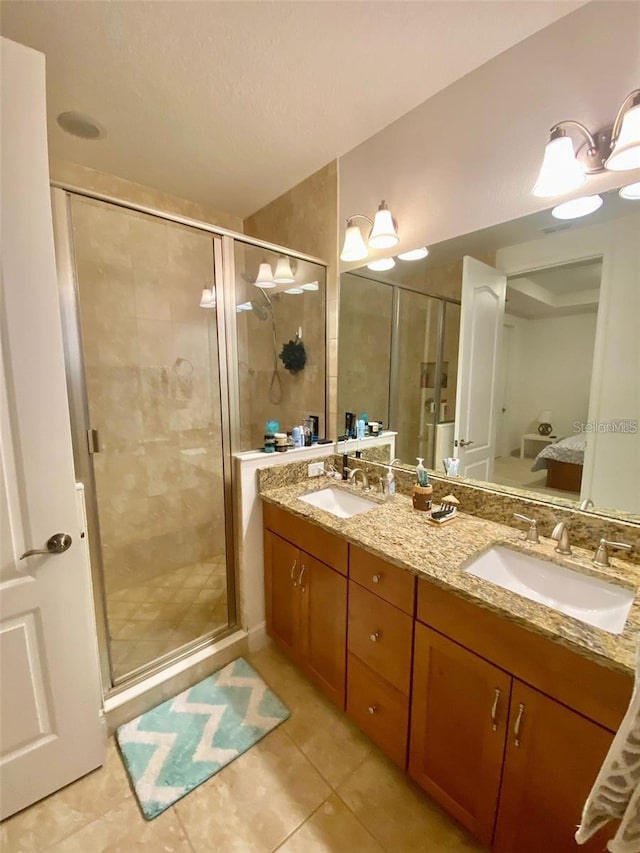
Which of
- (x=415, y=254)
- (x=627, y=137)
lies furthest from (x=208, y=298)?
(x=627, y=137)

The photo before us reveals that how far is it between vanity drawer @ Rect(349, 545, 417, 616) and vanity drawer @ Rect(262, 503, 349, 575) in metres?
0.05

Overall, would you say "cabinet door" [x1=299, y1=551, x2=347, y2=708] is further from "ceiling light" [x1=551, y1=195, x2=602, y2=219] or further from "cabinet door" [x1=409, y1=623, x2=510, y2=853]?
"ceiling light" [x1=551, y1=195, x2=602, y2=219]

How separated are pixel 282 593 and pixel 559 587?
1163 millimetres

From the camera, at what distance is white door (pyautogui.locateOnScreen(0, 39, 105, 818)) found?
0.98m

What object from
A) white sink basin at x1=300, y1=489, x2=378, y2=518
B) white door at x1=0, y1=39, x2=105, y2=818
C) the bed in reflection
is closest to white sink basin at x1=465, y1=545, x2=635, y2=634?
the bed in reflection

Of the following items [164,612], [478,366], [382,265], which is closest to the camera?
[478,366]

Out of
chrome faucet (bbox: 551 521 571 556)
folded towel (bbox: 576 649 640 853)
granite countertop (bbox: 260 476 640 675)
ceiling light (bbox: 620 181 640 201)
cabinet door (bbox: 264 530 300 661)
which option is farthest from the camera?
cabinet door (bbox: 264 530 300 661)

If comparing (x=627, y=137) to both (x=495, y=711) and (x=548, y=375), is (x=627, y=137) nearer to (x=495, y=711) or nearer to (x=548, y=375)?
(x=548, y=375)

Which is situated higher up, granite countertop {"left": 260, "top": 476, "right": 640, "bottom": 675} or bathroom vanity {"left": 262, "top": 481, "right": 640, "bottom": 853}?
granite countertop {"left": 260, "top": 476, "right": 640, "bottom": 675}

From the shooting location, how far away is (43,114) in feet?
3.26

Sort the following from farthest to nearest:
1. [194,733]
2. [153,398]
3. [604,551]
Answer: [153,398], [194,733], [604,551]

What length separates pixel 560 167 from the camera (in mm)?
1104

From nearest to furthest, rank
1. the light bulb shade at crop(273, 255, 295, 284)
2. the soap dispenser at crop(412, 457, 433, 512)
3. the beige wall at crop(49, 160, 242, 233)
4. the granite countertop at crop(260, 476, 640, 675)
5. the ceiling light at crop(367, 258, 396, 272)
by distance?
1. the granite countertop at crop(260, 476, 640, 675)
2. the soap dispenser at crop(412, 457, 433, 512)
3. the ceiling light at crop(367, 258, 396, 272)
4. the beige wall at crop(49, 160, 242, 233)
5. the light bulb shade at crop(273, 255, 295, 284)

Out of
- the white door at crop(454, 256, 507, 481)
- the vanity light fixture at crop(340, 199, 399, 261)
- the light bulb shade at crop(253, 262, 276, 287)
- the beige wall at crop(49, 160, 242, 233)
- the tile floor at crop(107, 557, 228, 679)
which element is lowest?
the tile floor at crop(107, 557, 228, 679)
